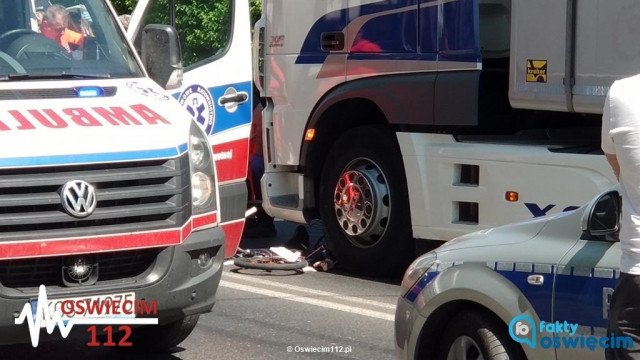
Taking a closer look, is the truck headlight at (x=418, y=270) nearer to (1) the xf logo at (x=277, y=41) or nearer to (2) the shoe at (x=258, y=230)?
(1) the xf logo at (x=277, y=41)

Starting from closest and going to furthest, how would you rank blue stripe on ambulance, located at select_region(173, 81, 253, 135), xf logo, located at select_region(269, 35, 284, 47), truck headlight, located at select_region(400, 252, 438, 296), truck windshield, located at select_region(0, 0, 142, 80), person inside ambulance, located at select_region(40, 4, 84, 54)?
truck headlight, located at select_region(400, 252, 438, 296) → truck windshield, located at select_region(0, 0, 142, 80) → person inside ambulance, located at select_region(40, 4, 84, 54) → blue stripe on ambulance, located at select_region(173, 81, 253, 135) → xf logo, located at select_region(269, 35, 284, 47)

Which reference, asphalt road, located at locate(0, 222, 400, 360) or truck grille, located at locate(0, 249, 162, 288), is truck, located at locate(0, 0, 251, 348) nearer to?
truck grille, located at locate(0, 249, 162, 288)

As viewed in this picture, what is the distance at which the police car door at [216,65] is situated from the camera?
8188mm

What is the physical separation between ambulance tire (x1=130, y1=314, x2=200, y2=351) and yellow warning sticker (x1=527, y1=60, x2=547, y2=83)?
286 centimetres

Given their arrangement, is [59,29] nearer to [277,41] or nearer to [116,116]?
[116,116]

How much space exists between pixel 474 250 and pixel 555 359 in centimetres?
67

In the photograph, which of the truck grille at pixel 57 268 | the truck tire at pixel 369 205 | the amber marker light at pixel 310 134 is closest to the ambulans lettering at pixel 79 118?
the truck grille at pixel 57 268

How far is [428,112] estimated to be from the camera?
343 inches

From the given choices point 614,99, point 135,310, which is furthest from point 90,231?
point 614,99

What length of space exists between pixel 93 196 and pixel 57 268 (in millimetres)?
368

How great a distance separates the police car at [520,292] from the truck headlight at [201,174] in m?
1.23

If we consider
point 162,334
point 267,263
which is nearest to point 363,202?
point 267,263

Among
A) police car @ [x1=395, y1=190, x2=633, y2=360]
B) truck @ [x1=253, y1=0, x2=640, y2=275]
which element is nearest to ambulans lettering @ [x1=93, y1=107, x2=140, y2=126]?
police car @ [x1=395, y1=190, x2=633, y2=360]

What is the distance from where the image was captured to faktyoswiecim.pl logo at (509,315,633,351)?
4430 millimetres
